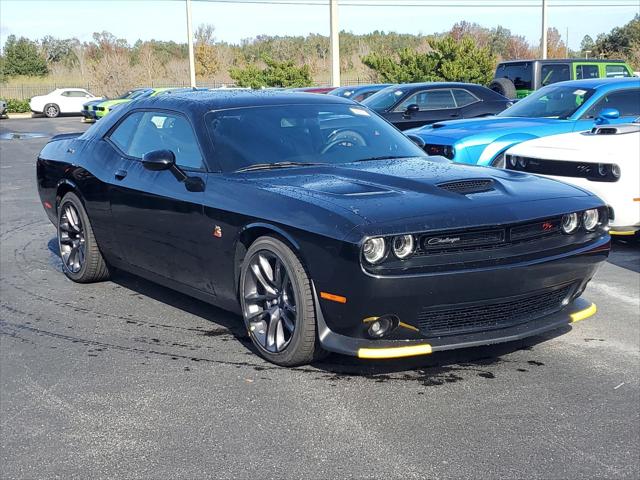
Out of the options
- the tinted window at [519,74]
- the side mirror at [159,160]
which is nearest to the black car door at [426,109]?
the tinted window at [519,74]

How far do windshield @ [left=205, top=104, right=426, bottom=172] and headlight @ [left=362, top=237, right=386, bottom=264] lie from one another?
1.33 m

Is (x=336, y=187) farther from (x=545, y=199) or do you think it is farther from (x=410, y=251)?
(x=545, y=199)

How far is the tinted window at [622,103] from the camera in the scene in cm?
950

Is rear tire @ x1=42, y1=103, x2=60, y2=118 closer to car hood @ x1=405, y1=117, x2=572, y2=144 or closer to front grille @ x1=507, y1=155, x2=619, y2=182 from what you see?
car hood @ x1=405, y1=117, x2=572, y2=144

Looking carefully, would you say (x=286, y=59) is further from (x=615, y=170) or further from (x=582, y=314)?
(x=582, y=314)

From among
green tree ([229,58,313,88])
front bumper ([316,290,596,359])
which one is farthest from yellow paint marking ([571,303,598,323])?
green tree ([229,58,313,88])

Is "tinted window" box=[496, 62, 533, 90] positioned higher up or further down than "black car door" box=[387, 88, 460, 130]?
higher up

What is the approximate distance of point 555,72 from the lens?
57.5 ft

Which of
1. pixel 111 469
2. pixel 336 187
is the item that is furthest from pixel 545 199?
pixel 111 469

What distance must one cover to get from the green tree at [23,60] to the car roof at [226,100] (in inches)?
2379

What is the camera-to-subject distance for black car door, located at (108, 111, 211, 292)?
5.04 metres

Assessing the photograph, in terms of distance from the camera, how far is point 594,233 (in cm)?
467

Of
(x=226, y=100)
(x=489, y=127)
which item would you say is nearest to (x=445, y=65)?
(x=489, y=127)

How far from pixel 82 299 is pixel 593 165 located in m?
4.27
